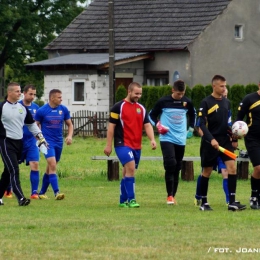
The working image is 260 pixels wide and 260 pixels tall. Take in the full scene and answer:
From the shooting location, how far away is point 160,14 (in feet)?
165

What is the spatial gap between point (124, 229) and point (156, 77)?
36614 millimetres

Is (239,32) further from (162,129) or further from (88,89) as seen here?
(162,129)

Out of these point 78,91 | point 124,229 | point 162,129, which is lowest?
point 124,229

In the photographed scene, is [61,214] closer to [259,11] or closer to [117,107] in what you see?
[117,107]

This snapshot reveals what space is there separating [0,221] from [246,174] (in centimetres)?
1063

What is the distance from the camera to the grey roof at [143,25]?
1895 inches

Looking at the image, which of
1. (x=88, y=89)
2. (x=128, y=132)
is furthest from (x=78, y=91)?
(x=128, y=132)

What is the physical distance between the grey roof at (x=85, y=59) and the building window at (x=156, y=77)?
1221 mm

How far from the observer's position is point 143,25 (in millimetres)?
50156

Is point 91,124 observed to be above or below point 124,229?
below

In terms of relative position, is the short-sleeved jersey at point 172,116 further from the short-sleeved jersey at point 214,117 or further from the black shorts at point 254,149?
the black shorts at point 254,149

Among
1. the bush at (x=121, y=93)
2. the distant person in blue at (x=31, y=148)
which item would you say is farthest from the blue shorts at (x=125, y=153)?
the bush at (x=121, y=93)

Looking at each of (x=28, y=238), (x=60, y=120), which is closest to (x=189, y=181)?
(x=60, y=120)

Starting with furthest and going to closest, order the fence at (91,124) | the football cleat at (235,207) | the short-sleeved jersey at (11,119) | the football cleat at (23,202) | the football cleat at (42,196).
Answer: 1. the fence at (91,124)
2. the football cleat at (42,196)
3. the football cleat at (23,202)
4. the short-sleeved jersey at (11,119)
5. the football cleat at (235,207)
